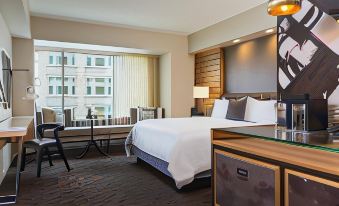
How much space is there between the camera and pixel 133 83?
675 centimetres

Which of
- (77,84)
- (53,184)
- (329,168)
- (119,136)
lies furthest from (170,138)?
(77,84)

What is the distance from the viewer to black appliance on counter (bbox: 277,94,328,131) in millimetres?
1712

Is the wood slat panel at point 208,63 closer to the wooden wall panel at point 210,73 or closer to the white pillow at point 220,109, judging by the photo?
the wooden wall panel at point 210,73

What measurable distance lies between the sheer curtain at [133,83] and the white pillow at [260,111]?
306 centimetres

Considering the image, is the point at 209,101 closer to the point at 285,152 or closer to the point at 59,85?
the point at 59,85

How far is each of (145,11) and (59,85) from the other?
2.81 metres

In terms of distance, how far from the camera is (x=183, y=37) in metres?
6.45

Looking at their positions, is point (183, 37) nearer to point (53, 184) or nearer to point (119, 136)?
point (119, 136)

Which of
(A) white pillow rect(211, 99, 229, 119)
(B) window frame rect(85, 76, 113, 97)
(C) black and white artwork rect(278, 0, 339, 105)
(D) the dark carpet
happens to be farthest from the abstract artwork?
(B) window frame rect(85, 76, 113, 97)

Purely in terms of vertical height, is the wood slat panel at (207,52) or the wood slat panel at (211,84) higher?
the wood slat panel at (207,52)

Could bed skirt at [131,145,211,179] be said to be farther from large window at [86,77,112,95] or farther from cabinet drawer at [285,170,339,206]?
large window at [86,77,112,95]

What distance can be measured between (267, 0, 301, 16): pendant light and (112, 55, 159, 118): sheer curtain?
512cm

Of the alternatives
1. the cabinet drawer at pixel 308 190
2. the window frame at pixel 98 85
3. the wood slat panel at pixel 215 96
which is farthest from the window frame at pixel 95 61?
the cabinet drawer at pixel 308 190

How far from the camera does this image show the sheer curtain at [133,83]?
6.59 meters
